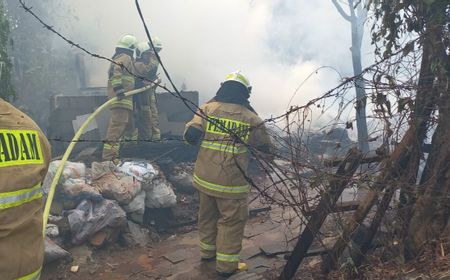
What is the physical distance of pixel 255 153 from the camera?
2811 millimetres

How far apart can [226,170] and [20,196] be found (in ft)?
7.50

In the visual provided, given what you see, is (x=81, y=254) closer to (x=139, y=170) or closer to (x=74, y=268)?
(x=74, y=268)

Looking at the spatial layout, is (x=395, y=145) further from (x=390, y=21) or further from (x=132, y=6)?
(x=132, y=6)

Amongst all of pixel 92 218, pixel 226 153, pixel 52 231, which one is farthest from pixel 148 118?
pixel 226 153

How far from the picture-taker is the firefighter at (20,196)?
202cm

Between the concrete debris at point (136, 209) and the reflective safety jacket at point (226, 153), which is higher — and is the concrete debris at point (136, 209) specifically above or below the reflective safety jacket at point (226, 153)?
below

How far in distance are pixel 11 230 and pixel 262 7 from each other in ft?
50.3

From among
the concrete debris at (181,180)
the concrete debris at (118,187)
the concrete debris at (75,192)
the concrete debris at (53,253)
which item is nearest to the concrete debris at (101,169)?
the concrete debris at (118,187)

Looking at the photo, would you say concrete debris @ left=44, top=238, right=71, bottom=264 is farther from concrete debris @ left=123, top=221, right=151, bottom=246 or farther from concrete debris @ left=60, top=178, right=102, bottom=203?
concrete debris @ left=123, top=221, right=151, bottom=246

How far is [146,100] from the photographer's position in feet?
25.5

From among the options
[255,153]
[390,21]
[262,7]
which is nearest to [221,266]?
[255,153]

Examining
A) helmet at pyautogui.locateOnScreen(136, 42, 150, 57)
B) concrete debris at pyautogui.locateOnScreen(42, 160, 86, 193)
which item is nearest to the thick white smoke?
helmet at pyautogui.locateOnScreen(136, 42, 150, 57)

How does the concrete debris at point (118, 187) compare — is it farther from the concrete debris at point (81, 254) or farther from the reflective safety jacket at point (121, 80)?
the reflective safety jacket at point (121, 80)

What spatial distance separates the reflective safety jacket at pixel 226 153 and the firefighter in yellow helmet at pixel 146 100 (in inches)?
138
